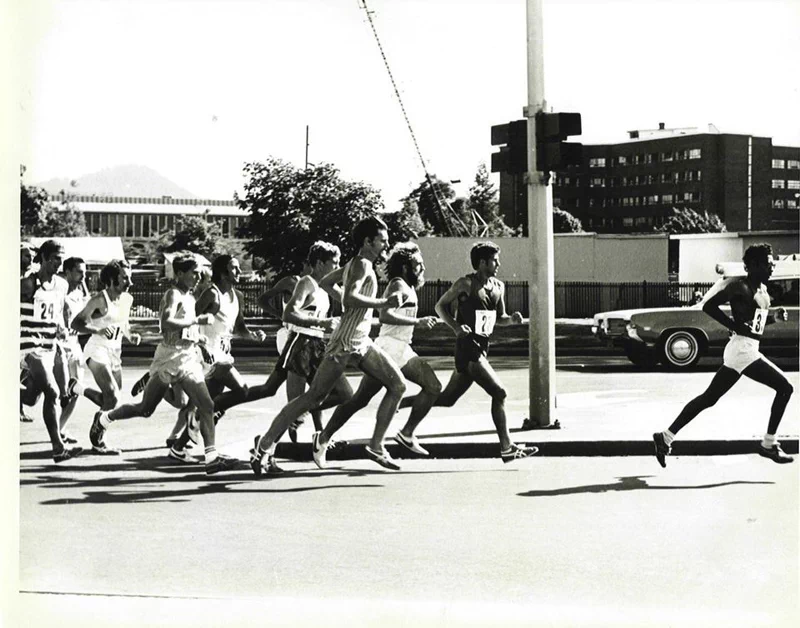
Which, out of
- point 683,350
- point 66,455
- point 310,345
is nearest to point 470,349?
point 310,345

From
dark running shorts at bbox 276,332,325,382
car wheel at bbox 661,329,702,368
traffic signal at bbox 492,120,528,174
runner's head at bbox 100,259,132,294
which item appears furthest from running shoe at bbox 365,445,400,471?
car wheel at bbox 661,329,702,368

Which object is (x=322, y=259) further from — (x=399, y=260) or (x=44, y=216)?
(x=44, y=216)

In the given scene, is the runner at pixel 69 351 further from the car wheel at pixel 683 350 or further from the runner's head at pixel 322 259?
the car wheel at pixel 683 350

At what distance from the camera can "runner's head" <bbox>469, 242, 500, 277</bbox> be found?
9.52 meters

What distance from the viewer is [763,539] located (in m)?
7.24

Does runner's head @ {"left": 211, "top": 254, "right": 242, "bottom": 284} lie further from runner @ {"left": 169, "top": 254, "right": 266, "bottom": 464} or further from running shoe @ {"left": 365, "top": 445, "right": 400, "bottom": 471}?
running shoe @ {"left": 365, "top": 445, "right": 400, "bottom": 471}

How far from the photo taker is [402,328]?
9.84 metres

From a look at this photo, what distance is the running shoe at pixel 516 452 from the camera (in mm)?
9773

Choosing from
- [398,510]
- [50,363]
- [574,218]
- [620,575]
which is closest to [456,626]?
[620,575]

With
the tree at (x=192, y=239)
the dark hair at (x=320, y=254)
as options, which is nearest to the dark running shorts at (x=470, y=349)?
the dark hair at (x=320, y=254)

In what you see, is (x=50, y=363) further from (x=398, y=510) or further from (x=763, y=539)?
(x=763, y=539)

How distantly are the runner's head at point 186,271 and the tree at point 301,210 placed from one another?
122 centimetres

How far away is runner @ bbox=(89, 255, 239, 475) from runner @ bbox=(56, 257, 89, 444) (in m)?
1.03

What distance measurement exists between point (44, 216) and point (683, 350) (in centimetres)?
736
